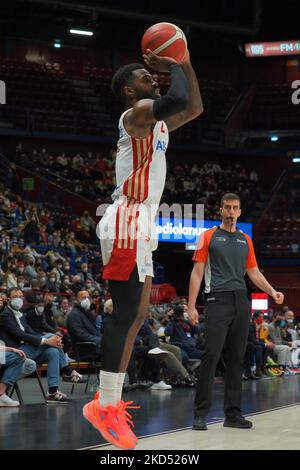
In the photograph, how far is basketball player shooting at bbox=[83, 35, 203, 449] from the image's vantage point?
4.25 metres

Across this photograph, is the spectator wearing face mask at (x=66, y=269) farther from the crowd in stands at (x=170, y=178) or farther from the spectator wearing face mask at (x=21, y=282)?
the crowd in stands at (x=170, y=178)

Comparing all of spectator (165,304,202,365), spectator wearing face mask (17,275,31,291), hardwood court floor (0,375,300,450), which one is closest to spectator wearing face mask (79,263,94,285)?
spectator wearing face mask (17,275,31,291)

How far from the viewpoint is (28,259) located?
51.8ft

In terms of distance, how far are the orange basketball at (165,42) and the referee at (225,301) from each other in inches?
96.6

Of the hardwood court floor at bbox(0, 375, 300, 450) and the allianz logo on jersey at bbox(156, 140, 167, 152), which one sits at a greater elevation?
the allianz logo on jersey at bbox(156, 140, 167, 152)

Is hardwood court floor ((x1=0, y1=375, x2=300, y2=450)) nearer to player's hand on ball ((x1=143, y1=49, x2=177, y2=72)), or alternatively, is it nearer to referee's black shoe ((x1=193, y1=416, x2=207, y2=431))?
referee's black shoe ((x1=193, y1=416, x2=207, y2=431))

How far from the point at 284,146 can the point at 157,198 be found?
81.9 feet

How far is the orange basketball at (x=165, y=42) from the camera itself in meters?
4.34

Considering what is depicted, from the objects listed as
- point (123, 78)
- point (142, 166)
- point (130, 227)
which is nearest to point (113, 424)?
point (130, 227)

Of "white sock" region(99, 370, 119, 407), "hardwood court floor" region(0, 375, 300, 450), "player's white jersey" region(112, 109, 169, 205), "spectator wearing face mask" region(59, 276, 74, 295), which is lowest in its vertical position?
"hardwood court floor" region(0, 375, 300, 450)

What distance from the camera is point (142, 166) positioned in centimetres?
437

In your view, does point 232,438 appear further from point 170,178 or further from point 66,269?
point 170,178
